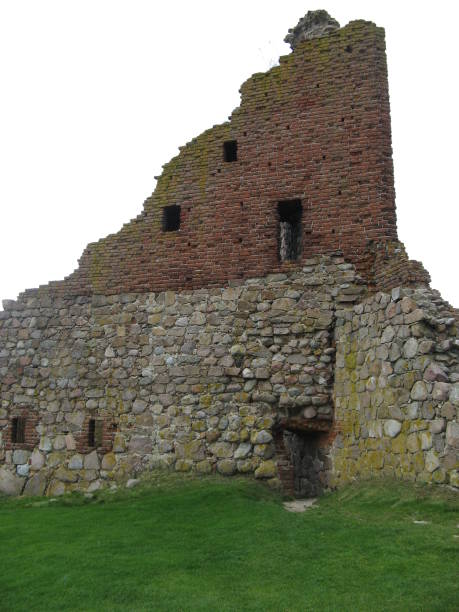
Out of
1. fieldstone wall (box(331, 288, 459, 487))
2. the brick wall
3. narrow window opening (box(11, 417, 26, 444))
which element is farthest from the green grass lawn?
the brick wall

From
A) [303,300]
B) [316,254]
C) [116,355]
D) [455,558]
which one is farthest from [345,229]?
[455,558]

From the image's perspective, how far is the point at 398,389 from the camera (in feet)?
30.2

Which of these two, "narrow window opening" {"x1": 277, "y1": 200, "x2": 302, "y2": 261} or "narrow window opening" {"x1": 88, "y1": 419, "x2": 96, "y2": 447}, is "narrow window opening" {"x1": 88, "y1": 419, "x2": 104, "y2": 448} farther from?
"narrow window opening" {"x1": 277, "y1": 200, "x2": 302, "y2": 261}

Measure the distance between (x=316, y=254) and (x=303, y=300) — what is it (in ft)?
2.78

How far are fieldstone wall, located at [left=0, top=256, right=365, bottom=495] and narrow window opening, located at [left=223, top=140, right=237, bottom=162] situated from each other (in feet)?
8.57

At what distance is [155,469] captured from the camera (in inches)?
446

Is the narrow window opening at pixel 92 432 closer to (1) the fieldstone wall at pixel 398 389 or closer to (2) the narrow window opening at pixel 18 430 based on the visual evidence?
(2) the narrow window opening at pixel 18 430

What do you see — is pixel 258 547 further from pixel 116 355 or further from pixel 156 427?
pixel 116 355

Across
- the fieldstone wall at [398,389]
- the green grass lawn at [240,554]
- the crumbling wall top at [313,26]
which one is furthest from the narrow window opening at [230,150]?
the green grass lawn at [240,554]

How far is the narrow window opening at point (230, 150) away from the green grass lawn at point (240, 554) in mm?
6269

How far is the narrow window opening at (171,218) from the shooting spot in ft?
41.8

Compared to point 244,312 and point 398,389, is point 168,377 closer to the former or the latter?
point 244,312

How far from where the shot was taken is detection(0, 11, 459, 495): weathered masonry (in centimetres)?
1093

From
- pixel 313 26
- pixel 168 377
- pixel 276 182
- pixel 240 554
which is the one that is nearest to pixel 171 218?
pixel 276 182
